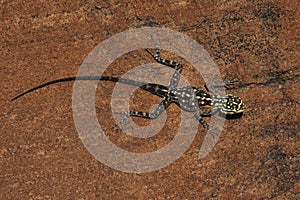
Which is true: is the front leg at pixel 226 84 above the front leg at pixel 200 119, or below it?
above

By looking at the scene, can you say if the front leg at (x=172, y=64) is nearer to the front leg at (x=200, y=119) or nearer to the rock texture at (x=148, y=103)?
the rock texture at (x=148, y=103)

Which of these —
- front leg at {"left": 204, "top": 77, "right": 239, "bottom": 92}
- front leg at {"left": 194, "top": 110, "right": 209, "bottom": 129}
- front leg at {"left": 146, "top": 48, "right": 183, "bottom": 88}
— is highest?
front leg at {"left": 146, "top": 48, "right": 183, "bottom": 88}

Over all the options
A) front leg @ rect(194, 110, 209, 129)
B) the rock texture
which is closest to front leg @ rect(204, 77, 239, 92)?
the rock texture

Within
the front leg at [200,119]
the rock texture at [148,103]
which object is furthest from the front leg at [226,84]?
the front leg at [200,119]

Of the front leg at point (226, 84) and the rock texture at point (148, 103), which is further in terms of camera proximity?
the front leg at point (226, 84)

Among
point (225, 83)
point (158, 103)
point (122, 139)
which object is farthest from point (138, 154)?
point (225, 83)

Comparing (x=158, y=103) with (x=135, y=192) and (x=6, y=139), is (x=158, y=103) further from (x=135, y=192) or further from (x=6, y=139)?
(x=6, y=139)

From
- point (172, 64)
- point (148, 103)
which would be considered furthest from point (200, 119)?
point (172, 64)

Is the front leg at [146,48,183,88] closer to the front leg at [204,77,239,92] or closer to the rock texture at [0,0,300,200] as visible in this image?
the rock texture at [0,0,300,200]

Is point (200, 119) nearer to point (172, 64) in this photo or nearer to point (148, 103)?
point (148, 103)
